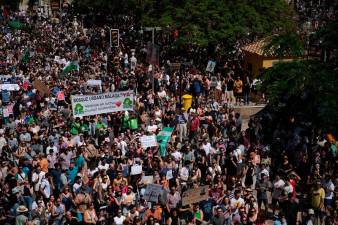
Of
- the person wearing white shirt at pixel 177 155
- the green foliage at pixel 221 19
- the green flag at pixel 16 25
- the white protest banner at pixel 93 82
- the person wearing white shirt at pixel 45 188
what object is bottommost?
the person wearing white shirt at pixel 45 188

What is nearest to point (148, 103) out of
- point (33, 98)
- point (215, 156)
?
point (33, 98)

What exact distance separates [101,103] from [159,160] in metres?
4.64

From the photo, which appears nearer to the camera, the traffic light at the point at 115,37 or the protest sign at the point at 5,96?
the protest sign at the point at 5,96

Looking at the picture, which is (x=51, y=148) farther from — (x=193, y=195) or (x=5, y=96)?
(x=5, y=96)

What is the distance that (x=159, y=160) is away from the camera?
1755 centimetres

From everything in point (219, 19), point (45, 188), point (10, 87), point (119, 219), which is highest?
point (219, 19)

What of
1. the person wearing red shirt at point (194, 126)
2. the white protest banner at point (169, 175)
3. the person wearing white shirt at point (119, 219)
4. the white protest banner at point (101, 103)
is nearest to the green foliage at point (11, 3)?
the white protest banner at point (101, 103)

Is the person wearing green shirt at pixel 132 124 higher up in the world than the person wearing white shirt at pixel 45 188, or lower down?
higher up

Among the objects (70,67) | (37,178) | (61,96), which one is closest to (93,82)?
(61,96)

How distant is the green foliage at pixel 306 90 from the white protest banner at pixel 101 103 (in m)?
5.14

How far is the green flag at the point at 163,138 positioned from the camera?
19203mm

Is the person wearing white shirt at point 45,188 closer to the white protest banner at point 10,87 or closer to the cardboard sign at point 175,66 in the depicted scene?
the white protest banner at point 10,87

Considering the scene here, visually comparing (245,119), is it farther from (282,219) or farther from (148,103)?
(282,219)

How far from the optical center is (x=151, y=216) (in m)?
14.4
